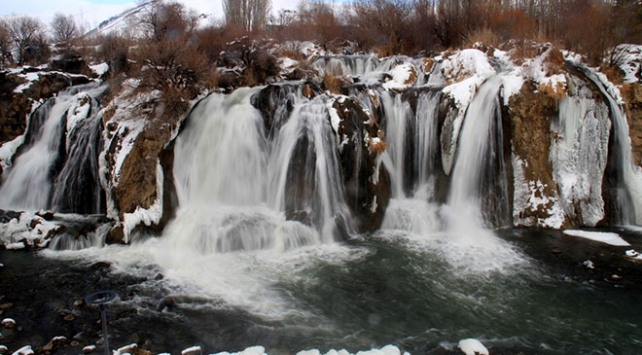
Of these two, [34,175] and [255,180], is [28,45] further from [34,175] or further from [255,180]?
[255,180]

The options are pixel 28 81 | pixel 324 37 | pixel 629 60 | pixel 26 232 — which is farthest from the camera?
pixel 324 37

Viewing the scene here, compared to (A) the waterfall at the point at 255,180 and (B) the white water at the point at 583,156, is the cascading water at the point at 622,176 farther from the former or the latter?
(A) the waterfall at the point at 255,180

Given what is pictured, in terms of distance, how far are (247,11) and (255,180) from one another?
26.3 m

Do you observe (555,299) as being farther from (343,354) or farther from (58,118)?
(58,118)

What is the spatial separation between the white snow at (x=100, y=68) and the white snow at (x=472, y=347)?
1743 centimetres

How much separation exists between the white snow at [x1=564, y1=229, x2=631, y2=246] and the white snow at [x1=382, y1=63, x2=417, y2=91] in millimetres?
6306

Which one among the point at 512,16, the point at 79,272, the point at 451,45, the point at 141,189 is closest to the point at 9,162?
the point at 141,189

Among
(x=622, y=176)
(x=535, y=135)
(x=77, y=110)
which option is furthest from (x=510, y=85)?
(x=77, y=110)

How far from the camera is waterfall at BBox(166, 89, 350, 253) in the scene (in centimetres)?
983

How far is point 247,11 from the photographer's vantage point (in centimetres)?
3338

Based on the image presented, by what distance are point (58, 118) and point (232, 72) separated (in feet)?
18.2

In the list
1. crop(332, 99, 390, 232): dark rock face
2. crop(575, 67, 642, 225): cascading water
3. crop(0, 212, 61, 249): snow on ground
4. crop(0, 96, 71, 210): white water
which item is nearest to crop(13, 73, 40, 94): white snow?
crop(0, 96, 71, 210): white water

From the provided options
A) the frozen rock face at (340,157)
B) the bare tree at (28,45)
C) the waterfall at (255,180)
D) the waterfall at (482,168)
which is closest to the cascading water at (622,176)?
the waterfall at (482,168)

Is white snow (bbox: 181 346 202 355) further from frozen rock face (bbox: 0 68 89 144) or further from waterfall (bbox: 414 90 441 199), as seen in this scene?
frozen rock face (bbox: 0 68 89 144)
